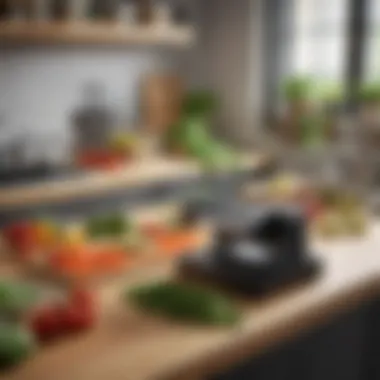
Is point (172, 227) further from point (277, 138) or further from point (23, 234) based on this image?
point (277, 138)

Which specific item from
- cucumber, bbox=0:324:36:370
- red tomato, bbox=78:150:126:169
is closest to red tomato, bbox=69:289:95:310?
cucumber, bbox=0:324:36:370

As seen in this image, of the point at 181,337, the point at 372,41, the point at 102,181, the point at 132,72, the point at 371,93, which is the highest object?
the point at 372,41

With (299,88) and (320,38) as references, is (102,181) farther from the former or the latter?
(320,38)

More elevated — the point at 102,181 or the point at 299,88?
the point at 299,88

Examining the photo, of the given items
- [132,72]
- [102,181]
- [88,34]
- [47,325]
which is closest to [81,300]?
[47,325]

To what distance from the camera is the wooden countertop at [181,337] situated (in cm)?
94

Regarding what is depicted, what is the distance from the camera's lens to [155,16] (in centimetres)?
364

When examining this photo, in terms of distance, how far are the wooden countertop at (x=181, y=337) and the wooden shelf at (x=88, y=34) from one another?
6.67 feet

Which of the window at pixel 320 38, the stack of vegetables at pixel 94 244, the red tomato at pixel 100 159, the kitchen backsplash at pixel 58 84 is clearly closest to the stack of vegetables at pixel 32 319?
the stack of vegetables at pixel 94 244

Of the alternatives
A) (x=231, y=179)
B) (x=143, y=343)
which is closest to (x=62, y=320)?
(x=143, y=343)

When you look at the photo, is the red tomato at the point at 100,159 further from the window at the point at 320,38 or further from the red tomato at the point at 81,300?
the red tomato at the point at 81,300

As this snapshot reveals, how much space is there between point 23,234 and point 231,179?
2.06 metres

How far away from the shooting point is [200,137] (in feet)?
12.1

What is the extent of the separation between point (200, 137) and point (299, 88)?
59 cm
